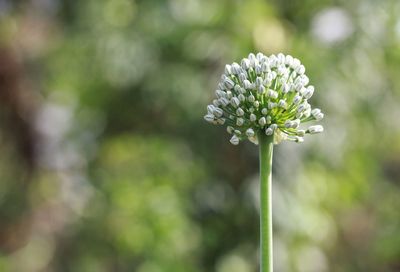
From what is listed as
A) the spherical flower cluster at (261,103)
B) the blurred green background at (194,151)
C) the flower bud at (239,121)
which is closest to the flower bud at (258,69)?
the spherical flower cluster at (261,103)

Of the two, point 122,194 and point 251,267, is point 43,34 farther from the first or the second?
point 251,267

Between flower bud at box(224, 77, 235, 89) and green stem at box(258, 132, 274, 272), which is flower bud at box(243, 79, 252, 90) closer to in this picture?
flower bud at box(224, 77, 235, 89)

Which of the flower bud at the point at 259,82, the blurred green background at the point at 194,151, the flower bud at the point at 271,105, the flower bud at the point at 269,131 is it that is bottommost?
the flower bud at the point at 269,131

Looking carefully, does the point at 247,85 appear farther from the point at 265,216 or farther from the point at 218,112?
the point at 265,216

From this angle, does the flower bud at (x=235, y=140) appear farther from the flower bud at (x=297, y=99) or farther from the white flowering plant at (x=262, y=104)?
the flower bud at (x=297, y=99)

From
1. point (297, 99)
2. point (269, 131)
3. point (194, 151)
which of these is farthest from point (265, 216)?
point (194, 151)

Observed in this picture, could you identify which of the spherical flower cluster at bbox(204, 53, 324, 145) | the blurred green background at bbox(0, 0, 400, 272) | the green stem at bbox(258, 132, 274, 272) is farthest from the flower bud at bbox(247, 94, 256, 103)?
the blurred green background at bbox(0, 0, 400, 272)
